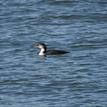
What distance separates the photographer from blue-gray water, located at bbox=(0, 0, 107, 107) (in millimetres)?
24594

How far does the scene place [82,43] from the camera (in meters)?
31.3

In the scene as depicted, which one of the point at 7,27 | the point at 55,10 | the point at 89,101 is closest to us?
the point at 89,101

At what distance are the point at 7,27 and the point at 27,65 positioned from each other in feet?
18.3

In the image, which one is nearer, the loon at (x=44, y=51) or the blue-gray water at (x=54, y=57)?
the blue-gray water at (x=54, y=57)

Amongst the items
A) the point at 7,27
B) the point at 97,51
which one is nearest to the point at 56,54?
the point at 97,51

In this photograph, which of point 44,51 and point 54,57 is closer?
point 54,57

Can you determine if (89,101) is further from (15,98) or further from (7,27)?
(7,27)

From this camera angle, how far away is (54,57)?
3023 centimetres

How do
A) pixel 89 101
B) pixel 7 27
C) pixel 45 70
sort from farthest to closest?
pixel 7 27 < pixel 45 70 < pixel 89 101

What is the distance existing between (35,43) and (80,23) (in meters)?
3.64

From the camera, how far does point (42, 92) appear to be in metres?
25.0

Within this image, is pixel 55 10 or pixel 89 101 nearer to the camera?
pixel 89 101

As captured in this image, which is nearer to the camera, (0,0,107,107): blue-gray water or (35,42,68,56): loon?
(0,0,107,107): blue-gray water

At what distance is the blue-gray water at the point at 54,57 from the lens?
24594 mm
